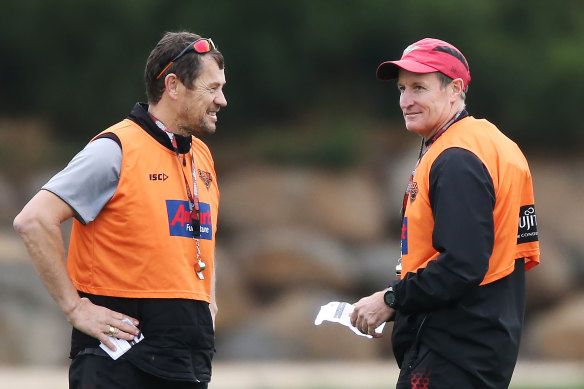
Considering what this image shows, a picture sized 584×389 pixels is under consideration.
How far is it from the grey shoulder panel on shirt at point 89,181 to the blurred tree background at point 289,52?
12027 mm

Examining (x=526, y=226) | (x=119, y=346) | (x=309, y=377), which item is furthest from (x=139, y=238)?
(x=309, y=377)

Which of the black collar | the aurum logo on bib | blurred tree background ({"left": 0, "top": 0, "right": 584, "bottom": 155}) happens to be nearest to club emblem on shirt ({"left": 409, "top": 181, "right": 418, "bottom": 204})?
the aurum logo on bib

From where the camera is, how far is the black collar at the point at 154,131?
187 inches

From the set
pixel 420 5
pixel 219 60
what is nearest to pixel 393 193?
pixel 420 5

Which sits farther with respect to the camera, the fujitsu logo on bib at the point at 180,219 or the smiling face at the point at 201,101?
the smiling face at the point at 201,101

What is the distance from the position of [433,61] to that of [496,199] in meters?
0.64

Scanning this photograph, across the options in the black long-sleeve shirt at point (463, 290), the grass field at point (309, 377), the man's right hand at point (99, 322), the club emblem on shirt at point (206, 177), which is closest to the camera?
the black long-sleeve shirt at point (463, 290)

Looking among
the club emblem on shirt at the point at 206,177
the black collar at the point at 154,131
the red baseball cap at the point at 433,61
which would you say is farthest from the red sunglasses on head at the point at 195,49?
the red baseball cap at the point at 433,61

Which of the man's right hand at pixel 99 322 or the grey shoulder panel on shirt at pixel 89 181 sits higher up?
the grey shoulder panel on shirt at pixel 89 181

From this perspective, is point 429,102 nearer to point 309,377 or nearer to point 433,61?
point 433,61

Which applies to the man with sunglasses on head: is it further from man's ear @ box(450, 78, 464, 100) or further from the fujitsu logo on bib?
man's ear @ box(450, 78, 464, 100)

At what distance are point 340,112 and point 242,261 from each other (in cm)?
326

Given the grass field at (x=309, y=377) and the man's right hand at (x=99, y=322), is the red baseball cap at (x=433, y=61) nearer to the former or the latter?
the man's right hand at (x=99, y=322)

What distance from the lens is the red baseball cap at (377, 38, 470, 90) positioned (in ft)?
15.1
